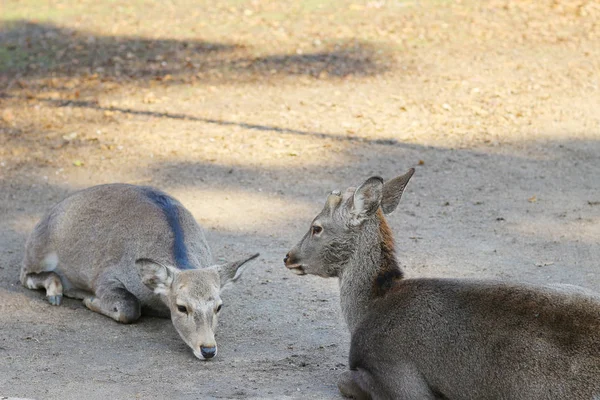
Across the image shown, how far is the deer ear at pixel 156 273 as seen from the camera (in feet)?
23.7

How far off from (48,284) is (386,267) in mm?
3524

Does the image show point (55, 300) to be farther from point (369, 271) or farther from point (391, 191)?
point (391, 191)

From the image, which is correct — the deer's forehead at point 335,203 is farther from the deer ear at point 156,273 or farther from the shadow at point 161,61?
the shadow at point 161,61

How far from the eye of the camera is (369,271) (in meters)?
6.36

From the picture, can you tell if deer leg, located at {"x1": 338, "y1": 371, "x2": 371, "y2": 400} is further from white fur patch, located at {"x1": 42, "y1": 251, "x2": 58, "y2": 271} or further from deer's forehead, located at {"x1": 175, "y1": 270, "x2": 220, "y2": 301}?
white fur patch, located at {"x1": 42, "y1": 251, "x2": 58, "y2": 271}

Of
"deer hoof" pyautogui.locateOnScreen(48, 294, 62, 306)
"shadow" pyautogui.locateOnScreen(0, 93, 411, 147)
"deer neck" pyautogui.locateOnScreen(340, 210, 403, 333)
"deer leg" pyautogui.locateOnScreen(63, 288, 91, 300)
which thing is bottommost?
"deer leg" pyautogui.locateOnScreen(63, 288, 91, 300)

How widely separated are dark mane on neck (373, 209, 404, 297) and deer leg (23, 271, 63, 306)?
10.9 ft

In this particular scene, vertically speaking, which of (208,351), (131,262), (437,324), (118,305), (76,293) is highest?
(437,324)

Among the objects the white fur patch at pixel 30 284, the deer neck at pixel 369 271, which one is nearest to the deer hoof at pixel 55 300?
the white fur patch at pixel 30 284

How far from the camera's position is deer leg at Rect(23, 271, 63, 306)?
8242mm

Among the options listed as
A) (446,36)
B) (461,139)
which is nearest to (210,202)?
(461,139)

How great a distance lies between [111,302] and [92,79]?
27.2ft

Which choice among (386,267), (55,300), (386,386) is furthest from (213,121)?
(386,386)

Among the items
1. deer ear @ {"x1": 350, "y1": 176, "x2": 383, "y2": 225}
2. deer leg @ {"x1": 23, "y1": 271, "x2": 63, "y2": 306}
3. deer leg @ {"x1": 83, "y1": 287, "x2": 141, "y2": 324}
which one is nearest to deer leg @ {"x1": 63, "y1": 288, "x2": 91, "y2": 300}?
deer leg @ {"x1": 23, "y1": 271, "x2": 63, "y2": 306}
